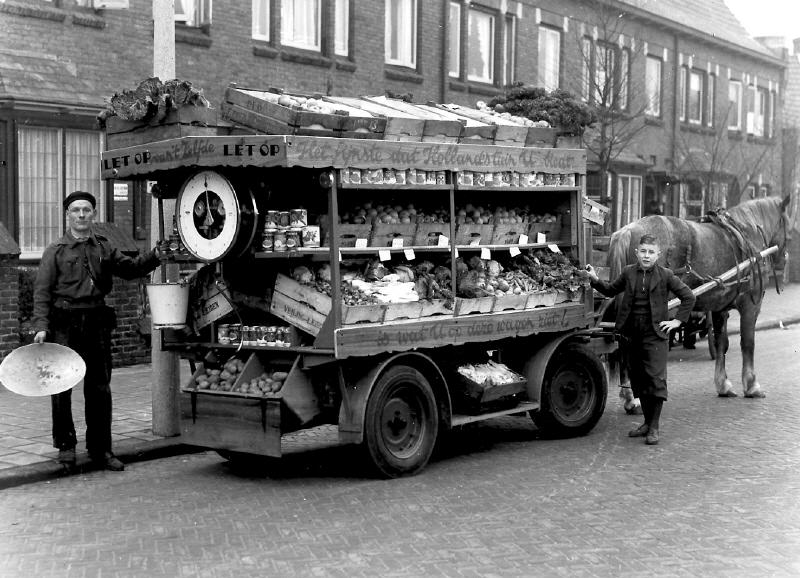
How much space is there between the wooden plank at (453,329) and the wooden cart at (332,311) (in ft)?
0.04

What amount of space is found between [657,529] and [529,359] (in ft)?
10.3

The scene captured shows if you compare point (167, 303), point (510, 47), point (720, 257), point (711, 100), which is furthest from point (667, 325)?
point (711, 100)

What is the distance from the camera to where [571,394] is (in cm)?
977

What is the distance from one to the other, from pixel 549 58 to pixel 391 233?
15946 mm

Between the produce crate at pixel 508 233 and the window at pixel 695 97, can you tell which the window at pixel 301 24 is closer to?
the produce crate at pixel 508 233

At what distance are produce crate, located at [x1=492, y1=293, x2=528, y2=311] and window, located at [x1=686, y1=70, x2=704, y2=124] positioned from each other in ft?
70.3

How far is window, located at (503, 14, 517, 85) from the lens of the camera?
71.7 ft

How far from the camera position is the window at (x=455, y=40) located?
20.3 meters

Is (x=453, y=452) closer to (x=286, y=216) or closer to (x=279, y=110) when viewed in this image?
(x=286, y=216)

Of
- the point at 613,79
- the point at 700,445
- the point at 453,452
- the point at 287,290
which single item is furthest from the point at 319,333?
the point at 613,79

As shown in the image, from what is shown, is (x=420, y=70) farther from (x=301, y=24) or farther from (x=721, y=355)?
(x=721, y=355)

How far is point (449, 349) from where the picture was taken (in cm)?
880

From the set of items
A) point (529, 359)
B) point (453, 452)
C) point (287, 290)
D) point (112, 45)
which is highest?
point (112, 45)

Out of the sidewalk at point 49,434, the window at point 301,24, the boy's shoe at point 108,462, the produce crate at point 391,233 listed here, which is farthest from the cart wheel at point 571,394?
the window at point 301,24
